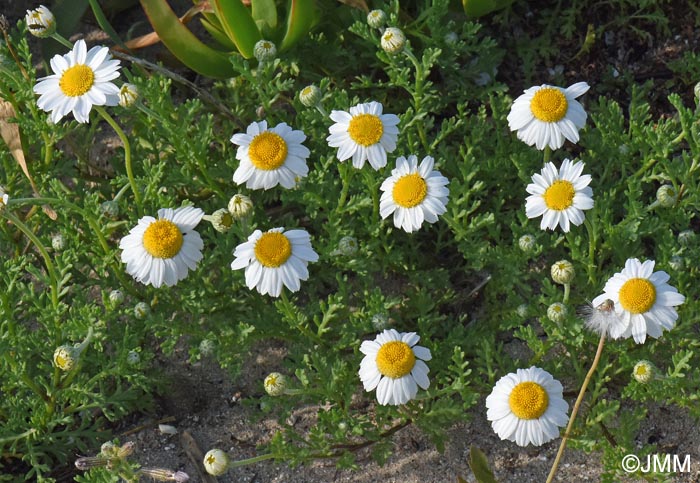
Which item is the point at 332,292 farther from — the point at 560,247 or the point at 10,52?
the point at 10,52

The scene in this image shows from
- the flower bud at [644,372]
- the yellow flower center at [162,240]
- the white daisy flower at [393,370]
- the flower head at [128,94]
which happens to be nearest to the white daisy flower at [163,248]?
the yellow flower center at [162,240]

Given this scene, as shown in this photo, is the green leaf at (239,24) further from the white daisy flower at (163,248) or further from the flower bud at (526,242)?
the flower bud at (526,242)

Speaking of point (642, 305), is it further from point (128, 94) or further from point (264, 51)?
point (128, 94)

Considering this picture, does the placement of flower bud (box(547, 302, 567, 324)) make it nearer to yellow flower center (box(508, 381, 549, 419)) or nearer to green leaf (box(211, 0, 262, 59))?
yellow flower center (box(508, 381, 549, 419))

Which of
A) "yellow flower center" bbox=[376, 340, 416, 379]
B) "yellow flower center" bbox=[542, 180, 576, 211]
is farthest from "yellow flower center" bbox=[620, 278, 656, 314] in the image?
"yellow flower center" bbox=[376, 340, 416, 379]

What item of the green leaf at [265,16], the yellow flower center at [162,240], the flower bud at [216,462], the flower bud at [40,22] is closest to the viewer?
the flower bud at [216,462]

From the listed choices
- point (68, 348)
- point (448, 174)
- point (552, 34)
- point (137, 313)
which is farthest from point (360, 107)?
point (552, 34)

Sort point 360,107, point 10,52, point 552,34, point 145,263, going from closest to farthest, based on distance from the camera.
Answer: point 145,263, point 360,107, point 10,52, point 552,34
